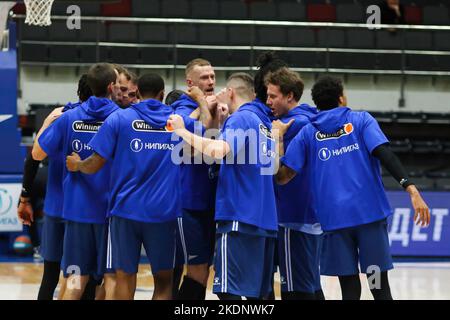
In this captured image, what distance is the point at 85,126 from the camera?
286 inches

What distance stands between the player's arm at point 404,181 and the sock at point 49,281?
2602mm

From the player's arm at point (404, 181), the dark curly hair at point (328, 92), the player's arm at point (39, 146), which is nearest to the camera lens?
the player's arm at point (404, 181)

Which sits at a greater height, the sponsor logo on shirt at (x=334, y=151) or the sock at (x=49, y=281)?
the sponsor logo on shirt at (x=334, y=151)

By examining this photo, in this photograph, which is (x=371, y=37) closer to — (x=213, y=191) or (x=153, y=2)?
(x=153, y=2)

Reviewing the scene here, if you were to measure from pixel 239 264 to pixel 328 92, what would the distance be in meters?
1.59

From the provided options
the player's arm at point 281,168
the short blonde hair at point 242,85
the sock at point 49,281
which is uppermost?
the short blonde hair at point 242,85

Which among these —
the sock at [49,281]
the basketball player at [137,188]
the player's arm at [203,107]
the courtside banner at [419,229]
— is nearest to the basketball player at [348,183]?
the player's arm at [203,107]

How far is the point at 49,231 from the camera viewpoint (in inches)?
296

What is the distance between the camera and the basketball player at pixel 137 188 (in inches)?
266

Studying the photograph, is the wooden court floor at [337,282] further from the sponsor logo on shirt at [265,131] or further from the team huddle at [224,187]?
the sponsor logo on shirt at [265,131]

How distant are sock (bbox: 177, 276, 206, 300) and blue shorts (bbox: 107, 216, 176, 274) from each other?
420 millimetres

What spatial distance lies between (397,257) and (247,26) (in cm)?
473

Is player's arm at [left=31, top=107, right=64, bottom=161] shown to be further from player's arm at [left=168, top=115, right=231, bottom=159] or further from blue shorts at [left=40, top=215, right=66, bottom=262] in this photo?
player's arm at [left=168, top=115, right=231, bottom=159]

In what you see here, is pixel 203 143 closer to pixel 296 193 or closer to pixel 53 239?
pixel 296 193
